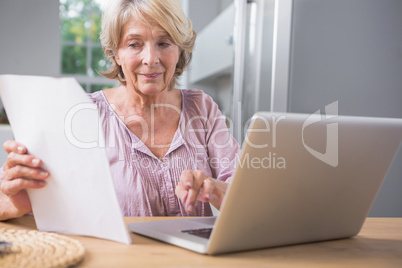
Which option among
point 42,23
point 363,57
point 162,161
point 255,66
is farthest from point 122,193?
point 42,23

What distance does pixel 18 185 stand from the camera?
0.89 m

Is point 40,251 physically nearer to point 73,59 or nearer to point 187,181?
point 187,181

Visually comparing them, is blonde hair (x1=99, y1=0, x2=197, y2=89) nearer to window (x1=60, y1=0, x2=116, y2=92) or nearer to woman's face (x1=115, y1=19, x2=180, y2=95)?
woman's face (x1=115, y1=19, x2=180, y2=95)

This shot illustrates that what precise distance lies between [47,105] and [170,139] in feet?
2.57

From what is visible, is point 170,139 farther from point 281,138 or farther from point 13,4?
point 13,4

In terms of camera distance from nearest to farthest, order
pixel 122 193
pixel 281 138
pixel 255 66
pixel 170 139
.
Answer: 1. pixel 281 138
2. pixel 122 193
3. pixel 170 139
4. pixel 255 66

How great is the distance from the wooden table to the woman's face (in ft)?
2.33

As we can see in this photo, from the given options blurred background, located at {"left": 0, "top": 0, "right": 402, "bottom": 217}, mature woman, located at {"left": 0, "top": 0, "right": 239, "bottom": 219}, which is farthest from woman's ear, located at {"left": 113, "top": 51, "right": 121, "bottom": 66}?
blurred background, located at {"left": 0, "top": 0, "right": 402, "bottom": 217}

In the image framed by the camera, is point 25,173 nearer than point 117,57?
Yes

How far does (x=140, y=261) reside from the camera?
2.24 feet

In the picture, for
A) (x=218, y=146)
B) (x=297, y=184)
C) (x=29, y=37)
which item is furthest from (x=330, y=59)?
(x=29, y=37)

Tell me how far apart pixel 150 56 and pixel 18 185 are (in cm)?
66

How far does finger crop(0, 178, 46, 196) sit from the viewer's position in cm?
85

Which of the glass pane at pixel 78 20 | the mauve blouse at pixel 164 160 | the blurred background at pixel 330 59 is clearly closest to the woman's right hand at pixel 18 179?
the mauve blouse at pixel 164 160
